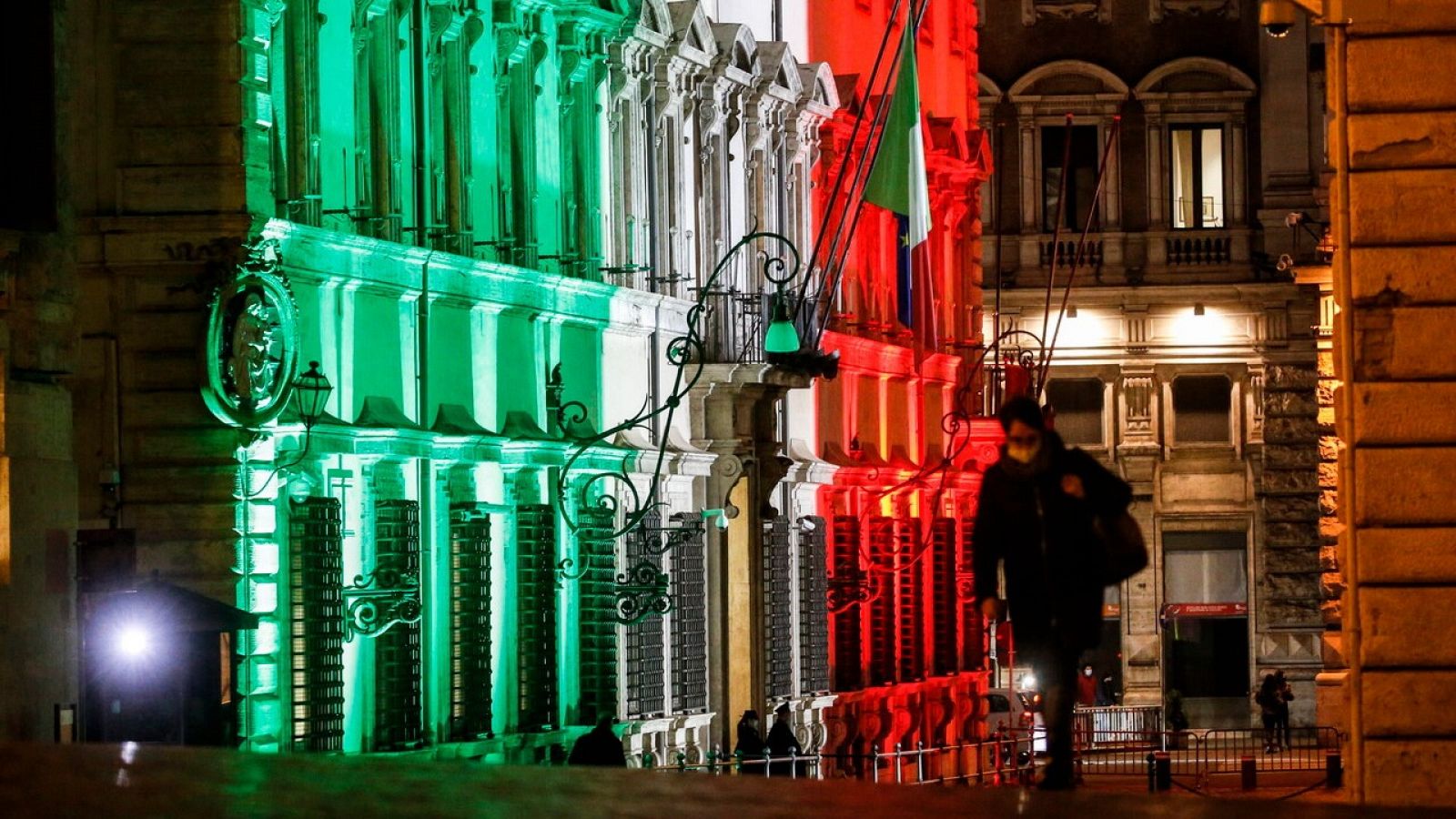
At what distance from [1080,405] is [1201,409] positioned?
7.40 feet

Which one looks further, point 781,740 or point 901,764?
point 901,764

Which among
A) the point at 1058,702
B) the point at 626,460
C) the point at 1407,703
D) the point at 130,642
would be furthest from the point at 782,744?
the point at 1058,702

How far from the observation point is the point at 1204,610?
2591 inches

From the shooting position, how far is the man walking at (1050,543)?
16375mm

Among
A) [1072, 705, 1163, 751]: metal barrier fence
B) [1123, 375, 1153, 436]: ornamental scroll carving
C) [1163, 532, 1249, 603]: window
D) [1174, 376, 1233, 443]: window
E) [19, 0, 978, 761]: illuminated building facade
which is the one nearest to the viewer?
[19, 0, 978, 761]: illuminated building facade

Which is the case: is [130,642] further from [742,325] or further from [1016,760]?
[1016,760]

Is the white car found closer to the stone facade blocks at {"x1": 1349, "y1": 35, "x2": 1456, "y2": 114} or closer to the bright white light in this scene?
the bright white light

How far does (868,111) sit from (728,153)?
6.68 meters

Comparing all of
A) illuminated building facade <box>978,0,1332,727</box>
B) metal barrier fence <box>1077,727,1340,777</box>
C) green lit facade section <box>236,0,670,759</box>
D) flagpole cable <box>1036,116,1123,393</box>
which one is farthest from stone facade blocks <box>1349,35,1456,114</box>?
illuminated building facade <box>978,0,1332,727</box>

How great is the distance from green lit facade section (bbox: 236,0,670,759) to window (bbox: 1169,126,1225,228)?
2671cm

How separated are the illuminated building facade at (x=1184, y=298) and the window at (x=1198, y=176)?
0.04 meters

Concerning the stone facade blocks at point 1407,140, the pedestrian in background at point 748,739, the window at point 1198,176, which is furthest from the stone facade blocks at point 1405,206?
the window at point 1198,176

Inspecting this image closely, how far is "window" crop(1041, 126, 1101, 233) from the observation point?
67.4 metres

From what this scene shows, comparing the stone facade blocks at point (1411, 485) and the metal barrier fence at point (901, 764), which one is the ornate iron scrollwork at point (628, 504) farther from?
the stone facade blocks at point (1411, 485)
